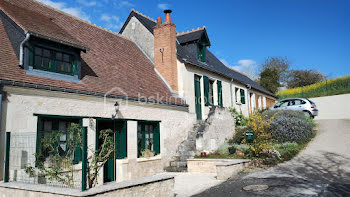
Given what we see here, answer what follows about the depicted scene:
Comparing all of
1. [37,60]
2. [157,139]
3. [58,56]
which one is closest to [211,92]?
[157,139]

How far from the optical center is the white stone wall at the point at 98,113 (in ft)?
22.5

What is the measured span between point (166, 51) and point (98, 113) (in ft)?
19.3

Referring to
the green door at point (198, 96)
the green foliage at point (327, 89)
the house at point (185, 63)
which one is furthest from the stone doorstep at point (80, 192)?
the green foliage at point (327, 89)

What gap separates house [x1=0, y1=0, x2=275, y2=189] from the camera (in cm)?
714

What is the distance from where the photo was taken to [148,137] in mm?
11078

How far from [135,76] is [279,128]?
23.9 ft

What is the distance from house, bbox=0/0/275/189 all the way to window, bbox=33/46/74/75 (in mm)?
30

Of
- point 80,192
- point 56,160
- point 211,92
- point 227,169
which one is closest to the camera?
point 80,192

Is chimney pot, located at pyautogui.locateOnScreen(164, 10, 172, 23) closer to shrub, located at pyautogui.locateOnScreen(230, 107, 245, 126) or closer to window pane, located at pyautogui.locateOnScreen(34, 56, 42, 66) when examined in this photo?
shrub, located at pyautogui.locateOnScreen(230, 107, 245, 126)

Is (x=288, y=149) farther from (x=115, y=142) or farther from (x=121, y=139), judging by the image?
(x=115, y=142)

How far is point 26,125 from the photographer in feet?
22.9

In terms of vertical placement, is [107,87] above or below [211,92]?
below

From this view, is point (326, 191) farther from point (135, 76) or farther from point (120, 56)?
point (120, 56)

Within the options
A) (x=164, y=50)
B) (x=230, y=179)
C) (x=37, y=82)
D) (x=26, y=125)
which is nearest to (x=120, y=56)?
(x=164, y=50)
